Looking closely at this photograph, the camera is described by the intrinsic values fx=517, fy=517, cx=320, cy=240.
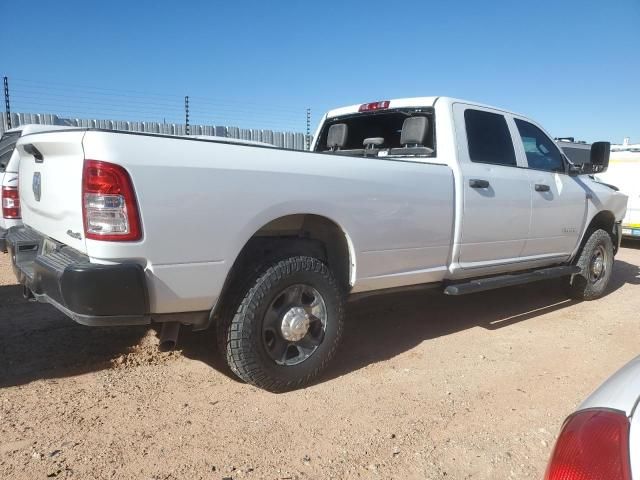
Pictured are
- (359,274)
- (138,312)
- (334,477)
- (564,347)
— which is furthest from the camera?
(564,347)

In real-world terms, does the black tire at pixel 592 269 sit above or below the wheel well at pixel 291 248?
below

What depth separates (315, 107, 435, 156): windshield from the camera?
429 cm

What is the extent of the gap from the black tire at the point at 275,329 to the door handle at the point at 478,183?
1490 mm

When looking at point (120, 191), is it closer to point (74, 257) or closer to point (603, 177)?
point (74, 257)

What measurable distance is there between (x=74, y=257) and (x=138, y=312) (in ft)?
1.52

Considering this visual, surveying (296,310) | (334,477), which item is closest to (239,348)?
(296,310)

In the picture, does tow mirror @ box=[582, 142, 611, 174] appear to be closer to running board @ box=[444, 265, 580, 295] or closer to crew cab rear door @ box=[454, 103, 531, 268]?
running board @ box=[444, 265, 580, 295]

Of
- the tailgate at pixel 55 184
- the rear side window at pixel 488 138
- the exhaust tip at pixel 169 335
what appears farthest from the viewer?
the rear side window at pixel 488 138

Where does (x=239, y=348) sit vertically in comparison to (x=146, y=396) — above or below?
above

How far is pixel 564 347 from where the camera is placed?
4395mm

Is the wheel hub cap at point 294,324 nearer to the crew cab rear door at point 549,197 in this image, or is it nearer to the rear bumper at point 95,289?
the rear bumper at point 95,289

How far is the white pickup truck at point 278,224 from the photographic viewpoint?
2.55 meters

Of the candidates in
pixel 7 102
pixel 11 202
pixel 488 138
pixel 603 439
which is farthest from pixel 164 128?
pixel 603 439

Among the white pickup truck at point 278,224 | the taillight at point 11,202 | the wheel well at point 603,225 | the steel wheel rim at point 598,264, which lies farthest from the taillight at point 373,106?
the taillight at point 11,202
